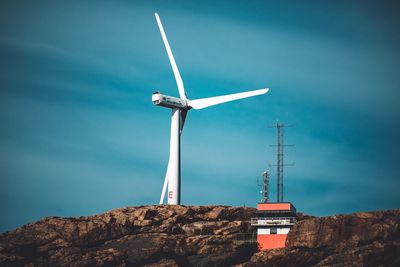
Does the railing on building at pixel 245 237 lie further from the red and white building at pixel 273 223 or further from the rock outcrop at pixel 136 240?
the red and white building at pixel 273 223

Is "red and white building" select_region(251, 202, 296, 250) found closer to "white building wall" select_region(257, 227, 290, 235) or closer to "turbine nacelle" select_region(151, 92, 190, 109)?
"white building wall" select_region(257, 227, 290, 235)

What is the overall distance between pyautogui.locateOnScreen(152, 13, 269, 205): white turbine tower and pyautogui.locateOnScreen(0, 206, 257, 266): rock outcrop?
14.8 feet

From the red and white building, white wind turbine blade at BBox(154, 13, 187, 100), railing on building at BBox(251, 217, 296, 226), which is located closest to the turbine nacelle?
white wind turbine blade at BBox(154, 13, 187, 100)

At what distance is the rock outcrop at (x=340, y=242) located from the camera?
122062mm

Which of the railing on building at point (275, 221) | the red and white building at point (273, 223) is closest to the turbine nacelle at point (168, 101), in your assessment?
the red and white building at point (273, 223)

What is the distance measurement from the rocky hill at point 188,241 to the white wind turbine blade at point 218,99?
18.2 metres

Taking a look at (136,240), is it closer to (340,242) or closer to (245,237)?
(245,237)

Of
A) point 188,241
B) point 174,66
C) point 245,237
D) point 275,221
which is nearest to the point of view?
point 188,241

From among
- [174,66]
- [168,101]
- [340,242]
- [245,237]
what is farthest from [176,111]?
[340,242]

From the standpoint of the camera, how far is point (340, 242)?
12588 cm

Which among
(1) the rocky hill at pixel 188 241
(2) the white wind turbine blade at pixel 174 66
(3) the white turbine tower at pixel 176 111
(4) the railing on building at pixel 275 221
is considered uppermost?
(2) the white wind turbine blade at pixel 174 66

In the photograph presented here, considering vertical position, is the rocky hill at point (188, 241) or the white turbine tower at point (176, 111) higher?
the white turbine tower at point (176, 111)

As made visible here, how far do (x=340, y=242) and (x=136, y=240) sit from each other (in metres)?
30.9

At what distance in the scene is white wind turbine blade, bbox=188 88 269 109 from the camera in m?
139
